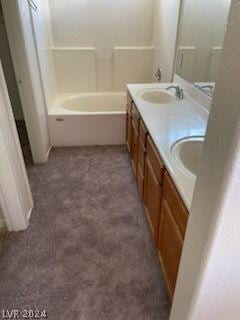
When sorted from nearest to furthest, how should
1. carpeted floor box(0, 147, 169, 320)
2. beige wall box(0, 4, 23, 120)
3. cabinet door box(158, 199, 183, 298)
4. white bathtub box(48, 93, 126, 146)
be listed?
cabinet door box(158, 199, 183, 298)
carpeted floor box(0, 147, 169, 320)
white bathtub box(48, 93, 126, 146)
beige wall box(0, 4, 23, 120)

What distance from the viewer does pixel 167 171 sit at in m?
1.26

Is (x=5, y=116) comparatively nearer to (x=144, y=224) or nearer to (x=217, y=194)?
(x=144, y=224)

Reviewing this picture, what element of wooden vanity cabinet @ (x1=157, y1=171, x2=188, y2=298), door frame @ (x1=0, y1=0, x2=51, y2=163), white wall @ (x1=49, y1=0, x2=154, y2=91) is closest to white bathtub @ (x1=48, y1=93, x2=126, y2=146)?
door frame @ (x1=0, y1=0, x2=51, y2=163)

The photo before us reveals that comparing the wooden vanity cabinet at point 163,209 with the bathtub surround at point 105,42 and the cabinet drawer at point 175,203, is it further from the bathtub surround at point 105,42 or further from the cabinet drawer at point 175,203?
the bathtub surround at point 105,42

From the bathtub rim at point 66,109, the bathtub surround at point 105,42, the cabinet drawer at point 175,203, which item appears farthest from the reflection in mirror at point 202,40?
the bathtub rim at point 66,109

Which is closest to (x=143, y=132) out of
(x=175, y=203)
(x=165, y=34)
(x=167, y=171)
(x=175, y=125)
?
(x=175, y=125)

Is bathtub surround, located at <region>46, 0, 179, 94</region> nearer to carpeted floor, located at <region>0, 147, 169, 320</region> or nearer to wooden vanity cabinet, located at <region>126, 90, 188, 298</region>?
wooden vanity cabinet, located at <region>126, 90, 188, 298</region>

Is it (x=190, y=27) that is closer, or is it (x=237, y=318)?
(x=237, y=318)

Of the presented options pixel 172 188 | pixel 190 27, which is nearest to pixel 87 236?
pixel 172 188

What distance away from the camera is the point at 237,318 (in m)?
0.95

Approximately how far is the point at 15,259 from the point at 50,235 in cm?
28

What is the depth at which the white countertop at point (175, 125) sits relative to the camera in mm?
1144

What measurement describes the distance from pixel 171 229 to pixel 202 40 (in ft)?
4.92

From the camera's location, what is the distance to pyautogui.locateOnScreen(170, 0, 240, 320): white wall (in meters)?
0.52
